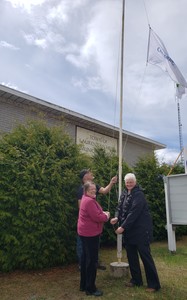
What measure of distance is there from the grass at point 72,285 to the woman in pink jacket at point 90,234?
6.7 inches

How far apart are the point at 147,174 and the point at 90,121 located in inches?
218

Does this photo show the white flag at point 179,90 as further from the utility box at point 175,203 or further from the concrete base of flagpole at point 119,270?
the concrete base of flagpole at point 119,270

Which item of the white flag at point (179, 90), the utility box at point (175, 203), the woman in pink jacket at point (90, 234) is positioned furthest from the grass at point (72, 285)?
the white flag at point (179, 90)

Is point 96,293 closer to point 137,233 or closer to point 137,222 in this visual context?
point 137,233

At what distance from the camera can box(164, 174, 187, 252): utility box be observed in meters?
6.79

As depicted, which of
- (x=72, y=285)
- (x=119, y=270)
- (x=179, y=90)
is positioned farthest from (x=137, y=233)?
(x=179, y=90)

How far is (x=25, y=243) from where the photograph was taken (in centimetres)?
488

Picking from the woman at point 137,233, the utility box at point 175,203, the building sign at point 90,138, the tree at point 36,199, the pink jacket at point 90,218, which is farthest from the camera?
the building sign at point 90,138

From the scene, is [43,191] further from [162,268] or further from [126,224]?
[162,268]

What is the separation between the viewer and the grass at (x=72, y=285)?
13.5ft

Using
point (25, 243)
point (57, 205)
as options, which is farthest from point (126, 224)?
point (25, 243)

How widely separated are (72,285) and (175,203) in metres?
3.39

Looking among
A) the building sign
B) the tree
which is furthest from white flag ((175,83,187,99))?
the building sign

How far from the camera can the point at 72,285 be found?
457cm
